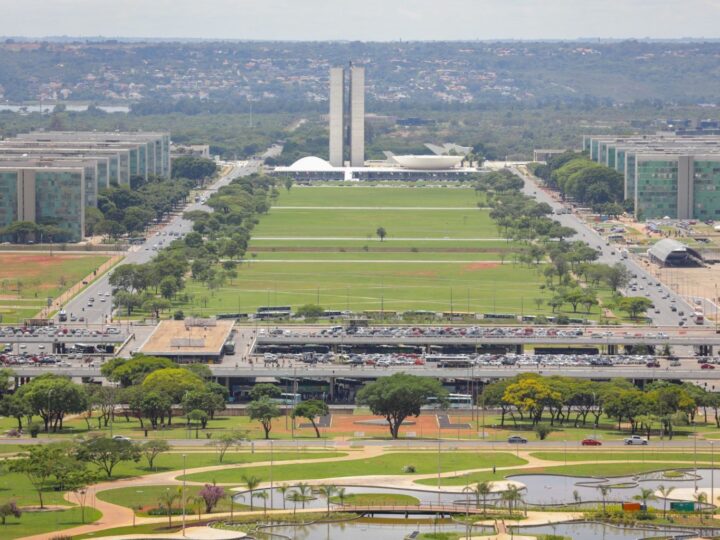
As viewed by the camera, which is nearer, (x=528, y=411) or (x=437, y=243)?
(x=528, y=411)

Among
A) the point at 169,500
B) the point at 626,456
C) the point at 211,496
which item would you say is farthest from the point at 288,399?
the point at 169,500

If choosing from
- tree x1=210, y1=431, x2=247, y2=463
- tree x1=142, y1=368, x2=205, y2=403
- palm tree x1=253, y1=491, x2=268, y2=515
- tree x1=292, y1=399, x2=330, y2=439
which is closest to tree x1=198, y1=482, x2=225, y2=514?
palm tree x1=253, y1=491, x2=268, y2=515

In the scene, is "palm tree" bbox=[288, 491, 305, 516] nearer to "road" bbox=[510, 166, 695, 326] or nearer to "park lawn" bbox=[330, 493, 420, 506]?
"park lawn" bbox=[330, 493, 420, 506]

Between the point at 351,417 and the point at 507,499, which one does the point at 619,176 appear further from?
the point at 507,499

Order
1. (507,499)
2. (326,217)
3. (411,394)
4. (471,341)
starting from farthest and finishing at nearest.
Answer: (326,217)
(471,341)
(411,394)
(507,499)

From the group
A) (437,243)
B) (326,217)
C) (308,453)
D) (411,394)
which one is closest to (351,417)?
(411,394)

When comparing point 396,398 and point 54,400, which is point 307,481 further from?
point 54,400

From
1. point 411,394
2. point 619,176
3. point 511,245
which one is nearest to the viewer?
point 411,394
